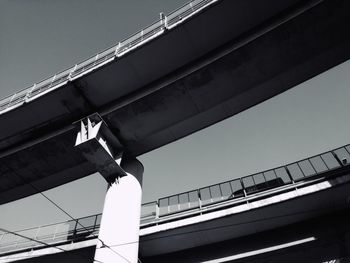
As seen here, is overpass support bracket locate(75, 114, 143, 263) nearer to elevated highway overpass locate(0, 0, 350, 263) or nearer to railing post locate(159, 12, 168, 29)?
elevated highway overpass locate(0, 0, 350, 263)

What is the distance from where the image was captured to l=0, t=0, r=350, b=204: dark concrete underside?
11.5 metres

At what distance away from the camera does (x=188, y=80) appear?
1279 cm

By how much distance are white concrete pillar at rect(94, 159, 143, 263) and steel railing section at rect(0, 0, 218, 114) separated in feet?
18.9

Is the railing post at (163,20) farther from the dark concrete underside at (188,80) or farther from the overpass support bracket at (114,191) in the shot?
the overpass support bracket at (114,191)

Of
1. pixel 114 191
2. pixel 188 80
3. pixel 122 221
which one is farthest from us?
pixel 114 191

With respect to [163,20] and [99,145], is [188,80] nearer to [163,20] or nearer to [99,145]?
[163,20]

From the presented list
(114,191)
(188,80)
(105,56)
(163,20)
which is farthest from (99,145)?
(163,20)

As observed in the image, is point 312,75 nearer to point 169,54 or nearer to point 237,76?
point 237,76

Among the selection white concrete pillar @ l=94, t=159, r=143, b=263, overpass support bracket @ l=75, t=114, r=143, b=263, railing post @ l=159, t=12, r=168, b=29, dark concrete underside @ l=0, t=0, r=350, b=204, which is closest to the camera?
white concrete pillar @ l=94, t=159, r=143, b=263

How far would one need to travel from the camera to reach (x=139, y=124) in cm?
1415

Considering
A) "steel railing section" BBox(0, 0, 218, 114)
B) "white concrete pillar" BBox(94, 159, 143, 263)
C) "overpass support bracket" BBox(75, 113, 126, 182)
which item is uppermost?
"steel railing section" BBox(0, 0, 218, 114)

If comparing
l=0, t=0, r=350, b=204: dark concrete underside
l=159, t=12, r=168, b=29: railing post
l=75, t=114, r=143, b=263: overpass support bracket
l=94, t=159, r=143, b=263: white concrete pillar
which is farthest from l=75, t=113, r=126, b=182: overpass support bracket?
l=159, t=12, r=168, b=29: railing post

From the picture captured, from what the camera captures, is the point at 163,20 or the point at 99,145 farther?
the point at 99,145

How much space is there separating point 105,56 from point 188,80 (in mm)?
4443
